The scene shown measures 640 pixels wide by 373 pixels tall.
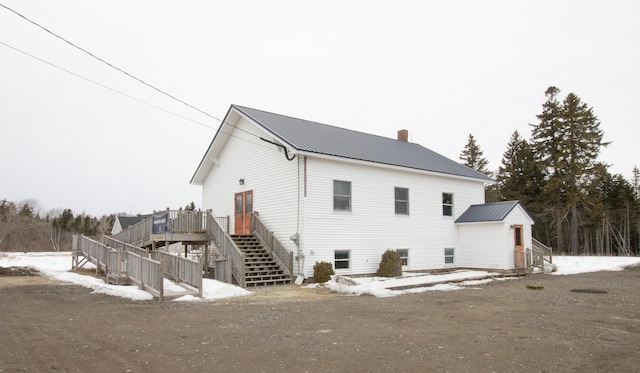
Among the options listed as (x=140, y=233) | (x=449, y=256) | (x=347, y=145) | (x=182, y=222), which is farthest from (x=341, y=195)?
(x=140, y=233)

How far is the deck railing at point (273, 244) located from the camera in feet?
56.7

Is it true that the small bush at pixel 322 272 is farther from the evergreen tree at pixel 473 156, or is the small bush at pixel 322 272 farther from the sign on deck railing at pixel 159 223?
the evergreen tree at pixel 473 156

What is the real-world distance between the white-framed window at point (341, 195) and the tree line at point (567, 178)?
26.3m

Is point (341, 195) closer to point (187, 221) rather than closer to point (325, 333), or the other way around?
point (187, 221)

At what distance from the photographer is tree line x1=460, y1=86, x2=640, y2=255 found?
1490 inches

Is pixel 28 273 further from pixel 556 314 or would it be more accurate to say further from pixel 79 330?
pixel 556 314

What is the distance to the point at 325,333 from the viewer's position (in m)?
8.26

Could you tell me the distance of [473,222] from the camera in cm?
2253

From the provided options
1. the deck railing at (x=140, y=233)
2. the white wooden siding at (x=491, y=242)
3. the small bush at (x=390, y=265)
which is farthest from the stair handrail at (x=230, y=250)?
the white wooden siding at (x=491, y=242)

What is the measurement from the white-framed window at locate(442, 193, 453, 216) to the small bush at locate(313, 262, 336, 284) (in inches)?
346

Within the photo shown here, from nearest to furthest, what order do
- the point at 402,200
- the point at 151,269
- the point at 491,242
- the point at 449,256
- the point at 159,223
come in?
1. the point at 151,269
2. the point at 159,223
3. the point at 402,200
4. the point at 491,242
5. the point at 449,256

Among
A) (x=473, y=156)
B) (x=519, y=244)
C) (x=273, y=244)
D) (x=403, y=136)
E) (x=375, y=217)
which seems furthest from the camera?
(x=473, y=156)

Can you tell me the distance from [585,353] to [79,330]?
335 inches

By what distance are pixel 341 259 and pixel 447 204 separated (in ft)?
25.6
